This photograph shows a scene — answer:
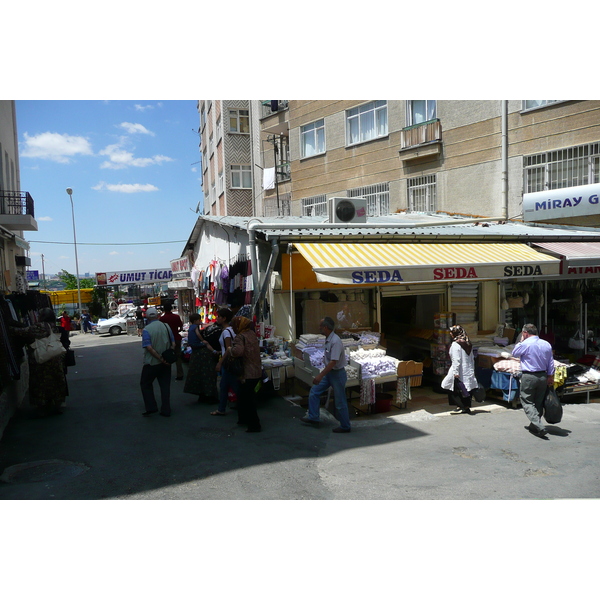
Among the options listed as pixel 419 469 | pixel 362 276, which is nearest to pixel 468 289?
pixel 362 276

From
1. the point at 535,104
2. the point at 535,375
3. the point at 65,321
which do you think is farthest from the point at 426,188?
the point at 65,321

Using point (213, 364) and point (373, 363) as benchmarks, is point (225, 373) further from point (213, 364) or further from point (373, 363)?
point (373, 363)

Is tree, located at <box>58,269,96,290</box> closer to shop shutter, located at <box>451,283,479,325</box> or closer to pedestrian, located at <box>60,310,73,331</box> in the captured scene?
pedestrian, located at <box>60,310,73,331</box>

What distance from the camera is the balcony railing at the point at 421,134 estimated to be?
19578 mm

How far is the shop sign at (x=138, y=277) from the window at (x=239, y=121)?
9.41m

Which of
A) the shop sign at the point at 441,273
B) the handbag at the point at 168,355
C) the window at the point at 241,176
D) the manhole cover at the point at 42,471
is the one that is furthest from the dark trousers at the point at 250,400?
the window at the point at 241,176

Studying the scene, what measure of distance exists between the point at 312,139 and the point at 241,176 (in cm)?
686

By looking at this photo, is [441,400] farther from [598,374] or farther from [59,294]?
[59,294]

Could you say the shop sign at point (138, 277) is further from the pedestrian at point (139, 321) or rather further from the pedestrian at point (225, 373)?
the pedestrian at point (225, 373)

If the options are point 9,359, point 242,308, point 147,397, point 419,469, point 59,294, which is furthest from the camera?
point 59,294
